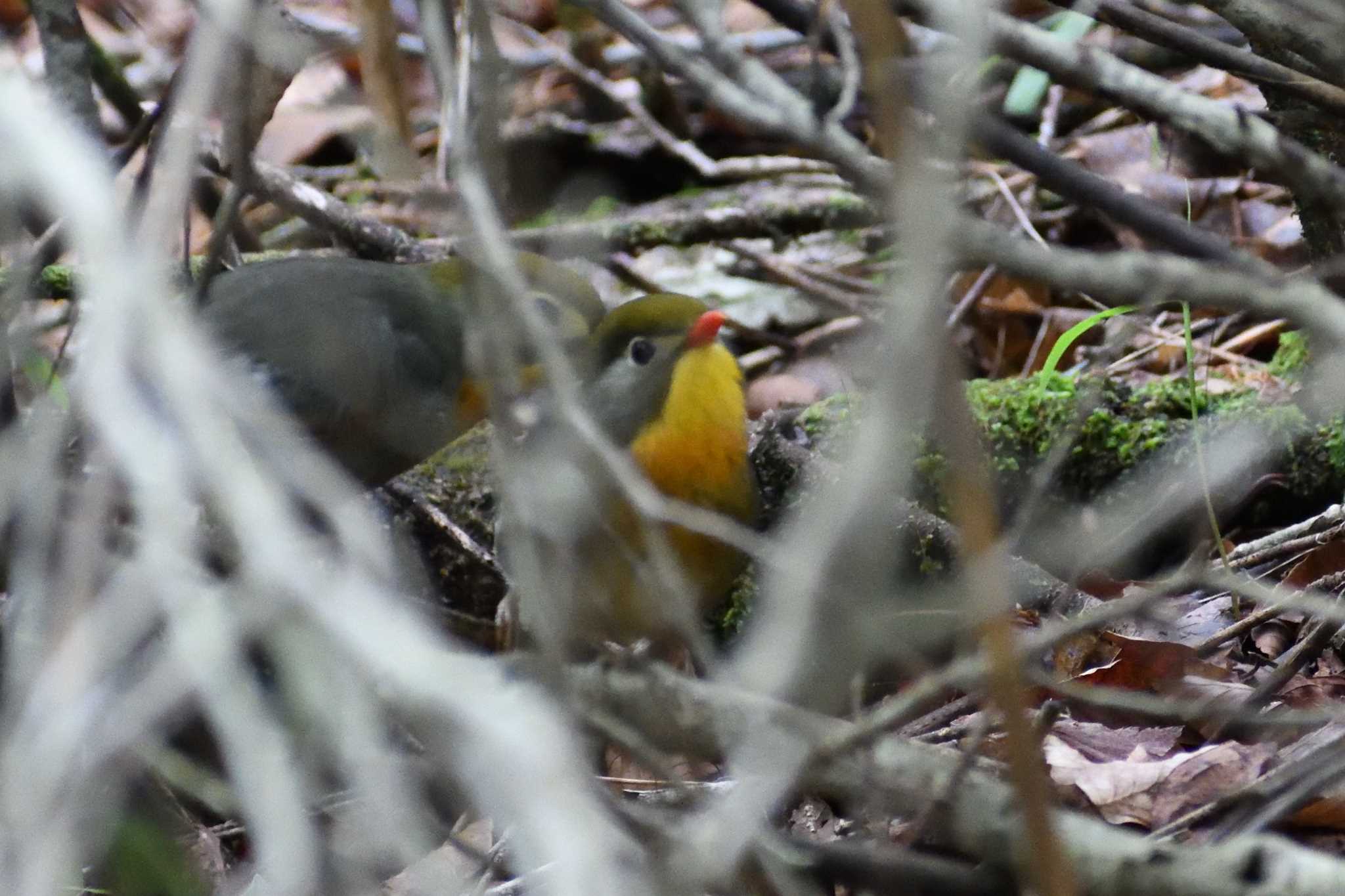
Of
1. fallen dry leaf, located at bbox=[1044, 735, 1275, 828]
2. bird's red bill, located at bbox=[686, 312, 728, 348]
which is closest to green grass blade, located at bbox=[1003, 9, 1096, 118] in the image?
bird's red bill, located at bbox=[686, 312, 728, 348]

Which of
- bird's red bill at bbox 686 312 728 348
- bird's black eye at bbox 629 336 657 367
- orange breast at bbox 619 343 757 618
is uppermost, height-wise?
bird's red bill at bbox 686 312 728 348

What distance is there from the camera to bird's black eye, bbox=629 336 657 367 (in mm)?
3432

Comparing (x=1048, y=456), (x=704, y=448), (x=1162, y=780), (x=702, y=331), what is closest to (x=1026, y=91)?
(x=1048, y=456)

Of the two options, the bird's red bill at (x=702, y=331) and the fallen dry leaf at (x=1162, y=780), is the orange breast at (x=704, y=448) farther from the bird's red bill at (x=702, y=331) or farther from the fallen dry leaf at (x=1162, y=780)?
the fallen dry leaf at (x=1162, y=780)

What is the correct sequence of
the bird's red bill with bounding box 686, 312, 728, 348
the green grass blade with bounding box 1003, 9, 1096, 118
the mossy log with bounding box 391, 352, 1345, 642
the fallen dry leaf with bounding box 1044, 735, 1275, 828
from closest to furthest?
the fallen dry leaf with bounding box 1044, 735, 1275, 828, the bird's red bill with bounding box 686, 312, 728, 348, the mossy log with bounding box 391, 352, 1345, 642, the green grass blade with bounding box 1003, 9, 1096, 118

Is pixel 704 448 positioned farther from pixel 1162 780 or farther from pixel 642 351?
pixel 1162 780

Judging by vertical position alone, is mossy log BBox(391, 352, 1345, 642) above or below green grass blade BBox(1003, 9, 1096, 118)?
below

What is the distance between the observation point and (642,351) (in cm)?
345

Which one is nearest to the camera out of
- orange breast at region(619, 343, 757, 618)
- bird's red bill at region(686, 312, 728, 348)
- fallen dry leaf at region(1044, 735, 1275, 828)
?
fallen dry leaf at region(1044, 735, 1275, 828)

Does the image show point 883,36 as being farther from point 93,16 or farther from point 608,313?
point 93,16

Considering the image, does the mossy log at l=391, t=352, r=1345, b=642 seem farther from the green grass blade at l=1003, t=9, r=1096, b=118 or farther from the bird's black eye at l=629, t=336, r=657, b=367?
the green grass blade at l=1003, t=9, r=1096, b=118

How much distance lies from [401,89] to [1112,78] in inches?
46.7

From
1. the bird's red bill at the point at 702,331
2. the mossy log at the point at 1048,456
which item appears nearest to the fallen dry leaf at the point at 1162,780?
the mossy log at the point at 1048,456

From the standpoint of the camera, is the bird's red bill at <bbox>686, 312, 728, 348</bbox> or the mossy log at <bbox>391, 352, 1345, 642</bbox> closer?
the bird's red bill at <bbox>686, 312, 728, 348</bbox>
